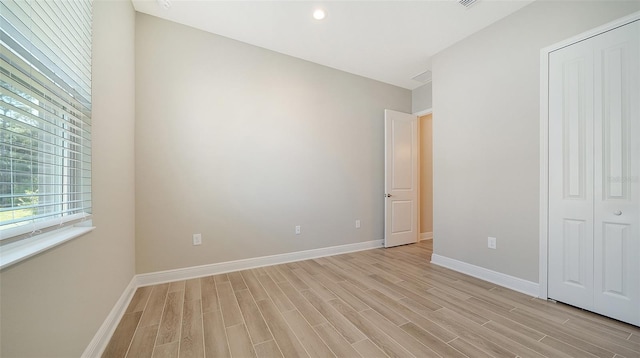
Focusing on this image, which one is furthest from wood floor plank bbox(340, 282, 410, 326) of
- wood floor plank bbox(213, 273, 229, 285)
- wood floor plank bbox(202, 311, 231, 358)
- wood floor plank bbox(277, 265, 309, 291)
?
wood floor plank bbox(213, 273, 229, 285)

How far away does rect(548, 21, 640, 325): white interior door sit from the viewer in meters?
1.75

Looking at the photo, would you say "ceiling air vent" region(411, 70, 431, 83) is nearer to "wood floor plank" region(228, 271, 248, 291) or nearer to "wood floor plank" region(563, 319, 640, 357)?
"wood floor plank" region(563, 319, 640, 357)

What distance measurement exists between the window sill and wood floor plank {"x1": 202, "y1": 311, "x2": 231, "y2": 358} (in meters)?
1.01

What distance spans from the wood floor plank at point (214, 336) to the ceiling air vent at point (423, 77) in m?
4.08

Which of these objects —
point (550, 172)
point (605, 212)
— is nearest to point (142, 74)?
point (550, 172)

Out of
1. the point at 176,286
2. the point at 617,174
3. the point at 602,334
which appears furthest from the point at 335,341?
the point at 617,174

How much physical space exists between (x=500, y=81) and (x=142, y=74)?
3784 mm

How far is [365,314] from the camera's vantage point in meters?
1.89

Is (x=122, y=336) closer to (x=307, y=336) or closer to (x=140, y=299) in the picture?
(x=140, y=299)

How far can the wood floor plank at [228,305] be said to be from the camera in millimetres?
1807

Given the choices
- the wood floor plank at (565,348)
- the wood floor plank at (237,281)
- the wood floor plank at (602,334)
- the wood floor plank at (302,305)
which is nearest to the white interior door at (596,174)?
the wood floor plank at (602,334)

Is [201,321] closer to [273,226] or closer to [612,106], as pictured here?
[273,226]

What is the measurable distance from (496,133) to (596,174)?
84cm

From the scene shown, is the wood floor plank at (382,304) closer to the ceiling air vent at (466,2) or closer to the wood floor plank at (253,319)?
the wood floor plank at (253,319)
